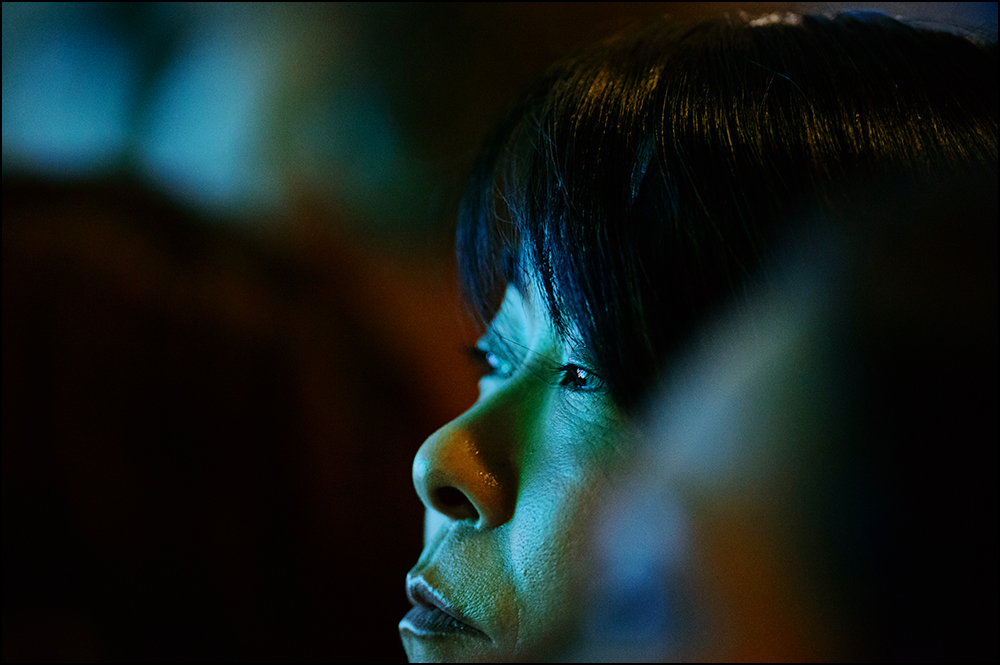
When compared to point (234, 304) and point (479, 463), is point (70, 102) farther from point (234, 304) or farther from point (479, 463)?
point (479, 463)

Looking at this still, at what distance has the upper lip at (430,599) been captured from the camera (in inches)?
16.7

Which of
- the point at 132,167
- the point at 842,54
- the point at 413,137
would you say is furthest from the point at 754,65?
the point at 132,167

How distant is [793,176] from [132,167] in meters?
0.50

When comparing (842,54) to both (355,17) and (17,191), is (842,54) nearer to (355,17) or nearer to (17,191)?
(355,17)

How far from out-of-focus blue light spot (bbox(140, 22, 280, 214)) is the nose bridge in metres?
0.34

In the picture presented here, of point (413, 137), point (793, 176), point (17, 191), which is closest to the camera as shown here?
point (793, 176)

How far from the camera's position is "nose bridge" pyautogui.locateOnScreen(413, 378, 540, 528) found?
41cm

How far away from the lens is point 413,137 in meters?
0.72

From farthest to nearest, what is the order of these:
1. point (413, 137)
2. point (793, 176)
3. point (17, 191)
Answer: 1. point (413, 137)
2. point (17, 191)
3. point (793, 176)

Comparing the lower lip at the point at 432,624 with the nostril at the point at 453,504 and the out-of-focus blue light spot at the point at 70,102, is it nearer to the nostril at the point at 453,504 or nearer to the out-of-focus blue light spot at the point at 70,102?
the nostril at the point at 453,504

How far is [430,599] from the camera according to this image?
0.44m

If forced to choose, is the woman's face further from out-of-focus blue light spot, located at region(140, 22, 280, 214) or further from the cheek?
out-of-focus blue light spot, located at region(140, 22, 280, 214)

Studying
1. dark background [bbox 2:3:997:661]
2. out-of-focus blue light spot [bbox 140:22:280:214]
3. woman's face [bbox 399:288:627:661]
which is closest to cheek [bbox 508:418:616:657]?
woman's face [bbox 399:288:627:661]

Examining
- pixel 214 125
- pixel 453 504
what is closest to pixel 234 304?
pixel 214 125
